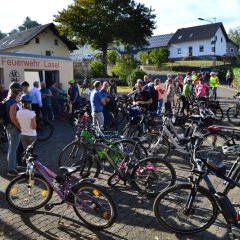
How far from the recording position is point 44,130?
11.0 meters

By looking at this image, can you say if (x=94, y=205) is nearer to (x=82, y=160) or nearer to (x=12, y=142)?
(x=82, y=160)

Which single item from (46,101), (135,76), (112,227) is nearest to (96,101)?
(46,101)

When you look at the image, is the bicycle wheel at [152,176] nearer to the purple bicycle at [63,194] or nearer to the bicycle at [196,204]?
the bicycle at [196,204]

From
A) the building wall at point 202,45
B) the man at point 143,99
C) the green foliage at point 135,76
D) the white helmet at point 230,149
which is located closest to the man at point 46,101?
the man at point 143,99

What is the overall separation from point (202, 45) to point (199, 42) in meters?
0.86

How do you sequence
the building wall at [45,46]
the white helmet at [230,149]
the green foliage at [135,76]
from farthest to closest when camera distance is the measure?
1. the building wall at [45,46]
2. the green foliage at [135,76]
3. the white helmet at [230,149]

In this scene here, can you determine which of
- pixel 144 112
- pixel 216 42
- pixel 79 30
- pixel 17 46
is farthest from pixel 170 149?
pixel 216 42

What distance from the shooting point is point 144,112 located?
909cm

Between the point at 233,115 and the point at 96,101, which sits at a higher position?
the point at 96,101

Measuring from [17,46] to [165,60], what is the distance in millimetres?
24058

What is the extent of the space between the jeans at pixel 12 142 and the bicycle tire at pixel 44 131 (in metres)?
3.71

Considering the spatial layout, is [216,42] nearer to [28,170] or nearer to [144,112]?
[144,112]

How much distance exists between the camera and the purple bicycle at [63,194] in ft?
15.4

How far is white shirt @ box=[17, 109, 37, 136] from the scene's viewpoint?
6496mm
